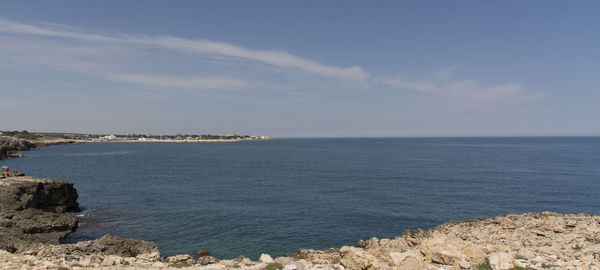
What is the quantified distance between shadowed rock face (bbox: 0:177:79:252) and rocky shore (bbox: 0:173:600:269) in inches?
3.3

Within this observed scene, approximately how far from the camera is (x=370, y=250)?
2214cm

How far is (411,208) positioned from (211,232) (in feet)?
87.4

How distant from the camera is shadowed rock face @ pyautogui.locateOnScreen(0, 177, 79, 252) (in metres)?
25.4

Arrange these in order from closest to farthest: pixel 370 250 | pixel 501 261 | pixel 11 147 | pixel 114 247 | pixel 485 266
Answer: pixel 501 261
pixel 485 266
pixel 370 250
pixel 114 247
pixel 11 147

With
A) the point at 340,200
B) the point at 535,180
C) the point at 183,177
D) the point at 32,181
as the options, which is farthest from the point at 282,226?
the point at 535,180

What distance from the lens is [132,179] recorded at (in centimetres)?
7381

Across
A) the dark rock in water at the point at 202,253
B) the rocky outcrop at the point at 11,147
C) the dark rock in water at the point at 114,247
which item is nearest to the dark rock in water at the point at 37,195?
the dark rock in water at the point at 114,247

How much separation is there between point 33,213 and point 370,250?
32.8 m

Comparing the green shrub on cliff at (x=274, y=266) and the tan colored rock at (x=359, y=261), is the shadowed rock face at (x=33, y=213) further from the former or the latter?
the tan colored rock at (x=359, y=261)

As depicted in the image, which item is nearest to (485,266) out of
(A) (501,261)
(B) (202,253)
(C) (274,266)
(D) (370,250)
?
(A) (501,261)

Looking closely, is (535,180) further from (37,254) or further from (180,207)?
(37,254)

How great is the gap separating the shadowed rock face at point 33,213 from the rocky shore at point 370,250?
0.08m

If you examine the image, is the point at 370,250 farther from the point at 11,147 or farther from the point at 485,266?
the point at 11,147

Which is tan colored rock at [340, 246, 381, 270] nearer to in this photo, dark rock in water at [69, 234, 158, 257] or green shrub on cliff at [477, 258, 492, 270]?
green shrub on cliff at [477, 258, 492, 270]
